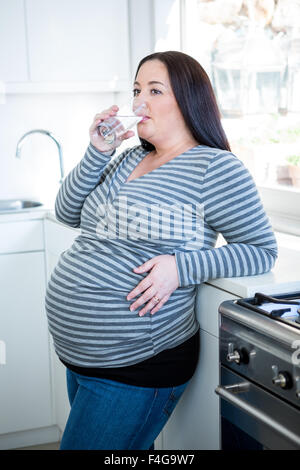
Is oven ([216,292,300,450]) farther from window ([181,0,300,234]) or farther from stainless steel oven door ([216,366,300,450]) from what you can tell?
window ([181,0,300,234])

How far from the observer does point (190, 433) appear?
1694 millimetres

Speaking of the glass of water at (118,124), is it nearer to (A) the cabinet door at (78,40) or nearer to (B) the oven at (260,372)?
(B) the oven at (260,372)

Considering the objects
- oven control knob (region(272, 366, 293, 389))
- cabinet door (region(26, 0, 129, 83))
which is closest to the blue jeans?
oven control knob (region(272, 366, 293, 389))

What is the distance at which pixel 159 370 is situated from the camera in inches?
59.4

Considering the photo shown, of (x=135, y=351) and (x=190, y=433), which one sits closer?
(x=135, y=351)

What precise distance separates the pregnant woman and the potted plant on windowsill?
2.29 ft

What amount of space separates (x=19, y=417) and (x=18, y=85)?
4.47 feet

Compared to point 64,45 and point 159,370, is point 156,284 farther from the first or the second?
point 64,45

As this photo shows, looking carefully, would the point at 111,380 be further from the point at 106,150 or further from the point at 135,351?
the point at 106,150

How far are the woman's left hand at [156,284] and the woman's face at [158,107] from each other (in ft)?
1.05

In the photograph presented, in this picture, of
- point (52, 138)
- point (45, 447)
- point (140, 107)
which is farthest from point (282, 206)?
point (45, 447)

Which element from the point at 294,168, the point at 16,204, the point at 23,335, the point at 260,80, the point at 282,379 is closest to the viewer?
the point at 282,379

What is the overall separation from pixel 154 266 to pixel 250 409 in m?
0.39
